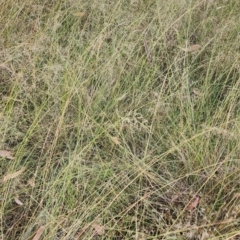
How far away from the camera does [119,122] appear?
1784 millimetres

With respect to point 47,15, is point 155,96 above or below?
below

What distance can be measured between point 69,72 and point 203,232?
0.82 meters

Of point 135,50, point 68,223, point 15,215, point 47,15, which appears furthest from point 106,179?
point 47,15

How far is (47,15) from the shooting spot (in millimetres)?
2365

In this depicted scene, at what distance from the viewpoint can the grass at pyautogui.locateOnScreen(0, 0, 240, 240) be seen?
1.54 m

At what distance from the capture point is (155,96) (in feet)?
6.47

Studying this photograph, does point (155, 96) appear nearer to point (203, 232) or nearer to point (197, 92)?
point (197, 92)

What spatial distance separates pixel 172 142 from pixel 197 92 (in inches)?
17.1

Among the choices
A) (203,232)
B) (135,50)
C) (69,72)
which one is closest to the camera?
(203,232)

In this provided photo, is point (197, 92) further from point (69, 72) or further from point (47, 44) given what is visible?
point (47, 44)

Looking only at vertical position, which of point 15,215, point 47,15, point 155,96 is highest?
point 47,15

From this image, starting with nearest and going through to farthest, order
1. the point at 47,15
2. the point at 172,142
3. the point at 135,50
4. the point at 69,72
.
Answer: the point at 172,142
the point at 69,72
the point at 135,50
the point at 47,15

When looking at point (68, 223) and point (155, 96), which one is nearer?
point (68, 223)

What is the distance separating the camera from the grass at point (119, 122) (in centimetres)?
154
